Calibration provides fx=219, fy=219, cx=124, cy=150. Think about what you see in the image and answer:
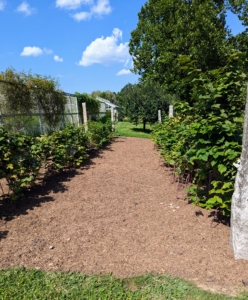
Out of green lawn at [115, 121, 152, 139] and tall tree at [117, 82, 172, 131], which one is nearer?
green lawn at [115, 121, 152, 139]

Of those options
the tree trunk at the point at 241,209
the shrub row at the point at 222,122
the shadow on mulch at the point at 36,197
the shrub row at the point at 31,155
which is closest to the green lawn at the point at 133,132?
the shrub row at the point at 31,155

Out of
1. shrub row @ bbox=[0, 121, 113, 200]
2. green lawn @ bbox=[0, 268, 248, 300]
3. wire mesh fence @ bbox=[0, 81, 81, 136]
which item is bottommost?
green lawn @ bbox=[0, 268, 248, 300]

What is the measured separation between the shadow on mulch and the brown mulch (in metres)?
0.01

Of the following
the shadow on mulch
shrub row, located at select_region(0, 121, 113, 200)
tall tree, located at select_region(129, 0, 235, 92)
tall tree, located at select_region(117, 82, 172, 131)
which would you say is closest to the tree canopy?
tall tree, located at select_region(129, 0, 235, 92)

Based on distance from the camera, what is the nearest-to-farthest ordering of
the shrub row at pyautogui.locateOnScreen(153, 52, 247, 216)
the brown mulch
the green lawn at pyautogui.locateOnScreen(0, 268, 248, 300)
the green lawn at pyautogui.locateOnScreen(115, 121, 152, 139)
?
the green lawn at pyautogui.locateOnScreen(0, 268, 248, 300)
the brown mulch
the shrub row at pyautogui.locateOnScreen(153, 52, 247, 216)
the green lawn at pyautogui.locateOnScreen(115, 121, 152, 139)

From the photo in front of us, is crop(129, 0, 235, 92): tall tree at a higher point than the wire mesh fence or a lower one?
higher

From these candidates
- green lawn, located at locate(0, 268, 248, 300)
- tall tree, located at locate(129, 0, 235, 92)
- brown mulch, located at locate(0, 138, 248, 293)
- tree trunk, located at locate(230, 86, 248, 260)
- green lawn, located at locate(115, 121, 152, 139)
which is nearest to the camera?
green lawn, located at locate(0, 268, 248, 300)

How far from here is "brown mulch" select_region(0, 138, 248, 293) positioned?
218 cm

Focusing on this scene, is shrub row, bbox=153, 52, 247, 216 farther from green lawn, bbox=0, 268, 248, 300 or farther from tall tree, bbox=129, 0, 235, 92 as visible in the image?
tall tree, bbox=129, 0, 235, 92

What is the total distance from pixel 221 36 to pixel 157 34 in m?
3.75

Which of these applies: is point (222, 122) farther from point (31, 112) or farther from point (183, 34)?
point (183, 34)

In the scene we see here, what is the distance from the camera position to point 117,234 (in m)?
2.72

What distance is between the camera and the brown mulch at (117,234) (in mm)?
2178

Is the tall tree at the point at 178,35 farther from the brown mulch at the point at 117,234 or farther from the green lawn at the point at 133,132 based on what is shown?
the brown mulch at the point at 117,234
